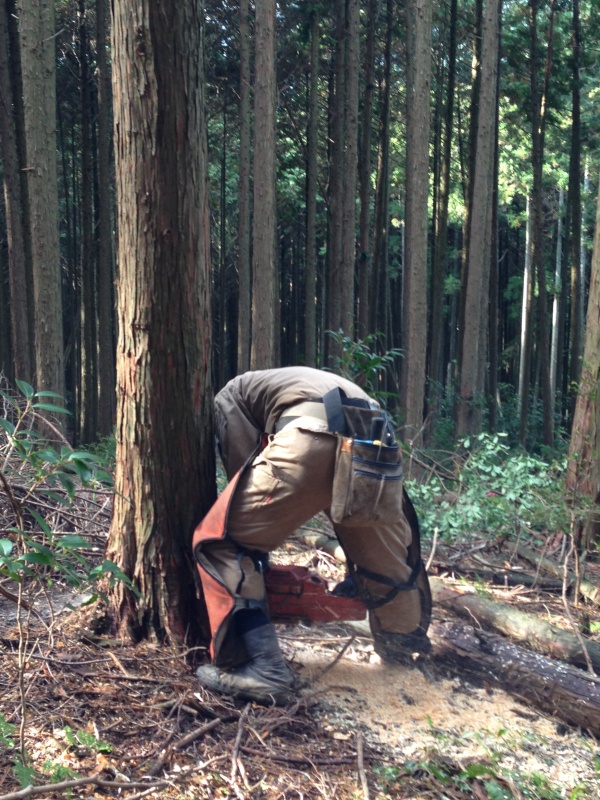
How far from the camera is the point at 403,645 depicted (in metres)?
3.97

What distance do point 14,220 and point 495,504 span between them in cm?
849

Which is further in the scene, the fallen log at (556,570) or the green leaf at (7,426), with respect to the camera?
the fallen log at (556,570)

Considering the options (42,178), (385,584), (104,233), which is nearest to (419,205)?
(42,178)

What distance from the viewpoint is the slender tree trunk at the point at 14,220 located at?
35.1 ft

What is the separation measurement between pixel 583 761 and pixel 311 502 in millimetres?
1596

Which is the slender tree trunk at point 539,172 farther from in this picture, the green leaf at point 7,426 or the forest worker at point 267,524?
the green leaf at point 7,426

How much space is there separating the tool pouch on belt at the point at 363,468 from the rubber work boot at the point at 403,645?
888 millimetres

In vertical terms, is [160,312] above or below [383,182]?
below

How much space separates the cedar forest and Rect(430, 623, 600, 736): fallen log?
27 millimetres

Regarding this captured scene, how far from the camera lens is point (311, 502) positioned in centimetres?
345

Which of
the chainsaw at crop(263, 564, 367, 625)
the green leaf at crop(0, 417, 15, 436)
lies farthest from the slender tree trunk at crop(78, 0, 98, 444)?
the green leaf at crop(0, 417, 15, 436)

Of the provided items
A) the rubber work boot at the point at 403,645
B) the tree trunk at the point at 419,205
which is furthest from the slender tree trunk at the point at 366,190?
the rubber work boot at the point at 403,645

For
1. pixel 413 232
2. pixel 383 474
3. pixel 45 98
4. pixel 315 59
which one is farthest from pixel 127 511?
pixel 315 59

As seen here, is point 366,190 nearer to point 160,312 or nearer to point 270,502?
point 160,312
